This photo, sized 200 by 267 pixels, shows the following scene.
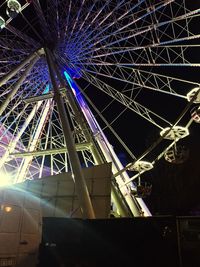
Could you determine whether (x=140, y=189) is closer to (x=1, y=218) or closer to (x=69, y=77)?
(x=1, y=218)

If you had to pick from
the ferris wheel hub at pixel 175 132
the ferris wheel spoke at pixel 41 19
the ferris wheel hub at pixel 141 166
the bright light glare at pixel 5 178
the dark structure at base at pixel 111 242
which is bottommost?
the dark structure at base at pixel 111 242

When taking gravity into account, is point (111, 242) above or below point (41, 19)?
below

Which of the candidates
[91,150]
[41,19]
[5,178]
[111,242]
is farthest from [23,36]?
[111,242]

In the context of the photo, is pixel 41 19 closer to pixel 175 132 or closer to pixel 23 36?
pixel 23 36

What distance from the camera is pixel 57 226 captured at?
255 inches

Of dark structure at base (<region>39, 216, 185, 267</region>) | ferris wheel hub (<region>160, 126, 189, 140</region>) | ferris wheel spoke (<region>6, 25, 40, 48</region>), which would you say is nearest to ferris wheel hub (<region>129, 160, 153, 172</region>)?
ferris wheel hub (<region>160, 126, 189, 140</region>)

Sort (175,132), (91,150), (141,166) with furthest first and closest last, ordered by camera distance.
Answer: (91,150), (141,166), (175,132)

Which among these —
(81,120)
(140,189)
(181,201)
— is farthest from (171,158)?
(181,201)

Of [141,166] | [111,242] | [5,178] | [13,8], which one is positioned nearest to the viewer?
[111,242]

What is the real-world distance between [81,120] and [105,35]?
458 cm

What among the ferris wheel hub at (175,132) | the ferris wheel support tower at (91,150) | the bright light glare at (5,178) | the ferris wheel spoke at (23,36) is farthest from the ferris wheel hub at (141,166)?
the bright light glare at (5,178)

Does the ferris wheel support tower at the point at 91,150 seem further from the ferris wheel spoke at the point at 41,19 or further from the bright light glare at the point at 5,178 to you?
the bright light glare at the point at 5,178

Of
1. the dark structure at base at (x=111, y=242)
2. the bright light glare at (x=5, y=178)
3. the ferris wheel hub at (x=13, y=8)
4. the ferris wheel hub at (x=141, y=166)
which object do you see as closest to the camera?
the dark structure at base at (x=111, y=242)

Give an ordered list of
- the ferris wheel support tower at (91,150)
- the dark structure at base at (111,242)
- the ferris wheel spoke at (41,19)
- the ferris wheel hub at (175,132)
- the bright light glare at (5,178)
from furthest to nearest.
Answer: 1. the bright light glare at (5,178)
2. the ferris wheel spoke at (41,19)
3. the ferris wheel hub at (175,132)
4. the ferris wheel support tower at (91,150)
5. the dark structure at base at (111,242)
